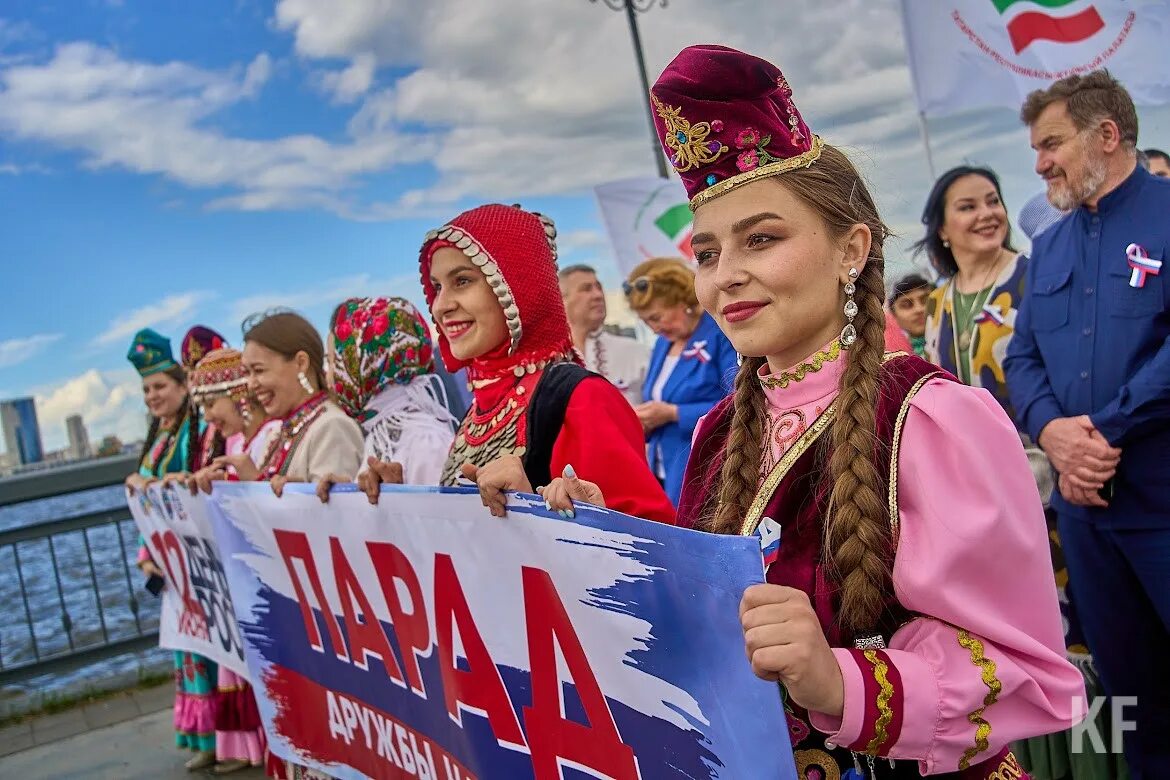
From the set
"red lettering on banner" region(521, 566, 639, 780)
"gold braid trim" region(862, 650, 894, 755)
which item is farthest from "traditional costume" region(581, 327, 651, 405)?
"gold braid trim" region(862, 650, 894, 755)

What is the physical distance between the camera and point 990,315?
3688 millimetres

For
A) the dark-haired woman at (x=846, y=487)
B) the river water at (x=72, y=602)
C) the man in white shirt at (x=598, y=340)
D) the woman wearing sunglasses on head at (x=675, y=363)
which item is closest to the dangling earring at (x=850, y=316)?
the dark-haired woman at (x=846, y=487)

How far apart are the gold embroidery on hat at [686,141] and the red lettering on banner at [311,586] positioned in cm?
201

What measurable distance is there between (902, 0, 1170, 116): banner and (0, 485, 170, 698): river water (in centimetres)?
618

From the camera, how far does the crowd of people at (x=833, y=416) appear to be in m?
1.25

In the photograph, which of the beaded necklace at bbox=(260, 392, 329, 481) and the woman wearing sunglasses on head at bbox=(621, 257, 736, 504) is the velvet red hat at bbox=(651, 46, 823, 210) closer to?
the beaded necklace at bbox=(260, 392, 329, 481)

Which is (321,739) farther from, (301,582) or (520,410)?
(520,410)

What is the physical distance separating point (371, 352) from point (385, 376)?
0.33 feet

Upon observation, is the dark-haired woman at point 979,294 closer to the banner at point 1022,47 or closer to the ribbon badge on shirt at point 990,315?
the ribbon badge on shirt at point 990,315

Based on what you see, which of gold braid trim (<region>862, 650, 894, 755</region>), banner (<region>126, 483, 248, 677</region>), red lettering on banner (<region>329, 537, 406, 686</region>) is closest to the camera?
gold braid trim (<region>862, 650, 894, 755</region>)

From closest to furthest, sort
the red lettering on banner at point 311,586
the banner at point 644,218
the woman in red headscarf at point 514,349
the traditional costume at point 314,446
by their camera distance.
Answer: the woman in red headscarf at point 514,349
the red lettering on banner at point 311,586
the traditional costume at point 314,446
the banner at point 644,218

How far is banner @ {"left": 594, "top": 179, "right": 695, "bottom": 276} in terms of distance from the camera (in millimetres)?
8047

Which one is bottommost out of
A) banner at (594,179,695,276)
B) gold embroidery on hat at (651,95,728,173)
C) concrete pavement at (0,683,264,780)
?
concrete pavement at (0,683,264,780)

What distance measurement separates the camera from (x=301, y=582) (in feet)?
10.1
